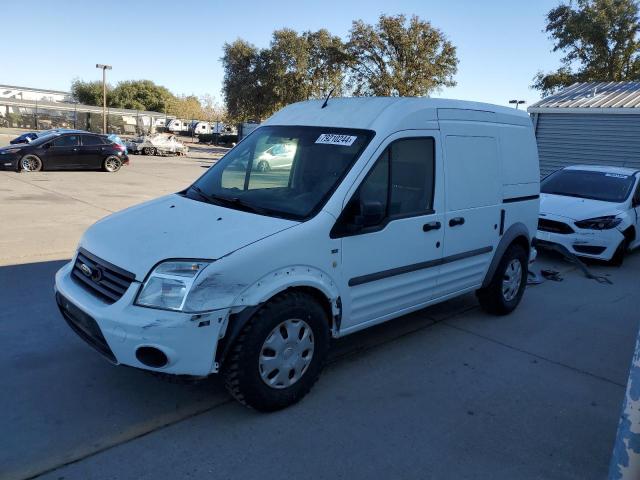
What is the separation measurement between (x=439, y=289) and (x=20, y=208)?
8.96 metres

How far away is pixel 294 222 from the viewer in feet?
11.0

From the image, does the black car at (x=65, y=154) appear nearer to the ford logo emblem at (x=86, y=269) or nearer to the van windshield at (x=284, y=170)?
the van windshield at (x=284, y=170)

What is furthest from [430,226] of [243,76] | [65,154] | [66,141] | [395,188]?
[243,76]

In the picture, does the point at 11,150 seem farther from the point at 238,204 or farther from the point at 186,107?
the point at 186,107

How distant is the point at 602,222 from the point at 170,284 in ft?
24.1

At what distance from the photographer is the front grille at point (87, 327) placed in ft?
10.1

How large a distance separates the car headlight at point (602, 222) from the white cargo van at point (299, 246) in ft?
12.0

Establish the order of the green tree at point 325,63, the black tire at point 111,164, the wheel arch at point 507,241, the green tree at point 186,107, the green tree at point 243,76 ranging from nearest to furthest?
1. the wheel arch at point 507,241
2. the black tire at point 111,164
3. the green tree at point 325,63
4. the green tree at point 243,76
5. the green tree at point 186,107

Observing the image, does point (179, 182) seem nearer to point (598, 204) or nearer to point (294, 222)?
point (598, 204)

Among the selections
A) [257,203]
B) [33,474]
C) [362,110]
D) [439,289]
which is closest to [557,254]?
[439,289]

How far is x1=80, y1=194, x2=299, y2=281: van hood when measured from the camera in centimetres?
303

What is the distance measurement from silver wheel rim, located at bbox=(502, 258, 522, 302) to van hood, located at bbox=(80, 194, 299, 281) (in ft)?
9.90

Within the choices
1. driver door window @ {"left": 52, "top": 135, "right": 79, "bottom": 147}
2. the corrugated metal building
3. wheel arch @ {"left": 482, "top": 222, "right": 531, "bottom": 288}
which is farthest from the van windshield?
driver door window @ {"left": 52, "top": 135, "right": 79, "bottom": 147}

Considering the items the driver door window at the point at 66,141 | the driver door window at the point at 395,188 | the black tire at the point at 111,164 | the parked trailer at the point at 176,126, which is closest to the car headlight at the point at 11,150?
the driver door window at the point at 66,141
